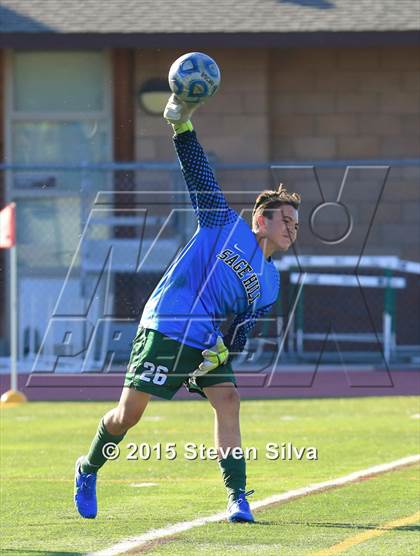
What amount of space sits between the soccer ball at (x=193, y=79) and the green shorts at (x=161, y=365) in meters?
1.28

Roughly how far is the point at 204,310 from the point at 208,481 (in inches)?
89.3

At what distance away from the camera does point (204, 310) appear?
7.74 meters

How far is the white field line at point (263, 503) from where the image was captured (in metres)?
7.03

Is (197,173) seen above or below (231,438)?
above

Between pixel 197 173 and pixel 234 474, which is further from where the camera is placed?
pixel 234 474

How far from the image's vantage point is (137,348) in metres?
7.81

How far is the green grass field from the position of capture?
7.26 meters

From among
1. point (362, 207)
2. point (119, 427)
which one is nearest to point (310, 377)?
point (362, 207)

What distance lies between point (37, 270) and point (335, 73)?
195 inches

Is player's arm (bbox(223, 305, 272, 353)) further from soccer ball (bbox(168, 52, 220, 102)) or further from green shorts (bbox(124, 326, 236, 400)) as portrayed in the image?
soccer ball (bbox(168, 52, 220, 102))

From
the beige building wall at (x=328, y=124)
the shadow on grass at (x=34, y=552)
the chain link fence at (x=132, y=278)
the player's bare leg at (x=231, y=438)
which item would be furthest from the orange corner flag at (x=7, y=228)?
the shadow on grass at (x=34, y=552)

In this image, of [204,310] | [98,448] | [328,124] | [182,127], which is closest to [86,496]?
[98,448]

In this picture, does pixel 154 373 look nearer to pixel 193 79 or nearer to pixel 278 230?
pixel 278 230

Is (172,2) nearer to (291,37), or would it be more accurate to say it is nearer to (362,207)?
(291,37)
